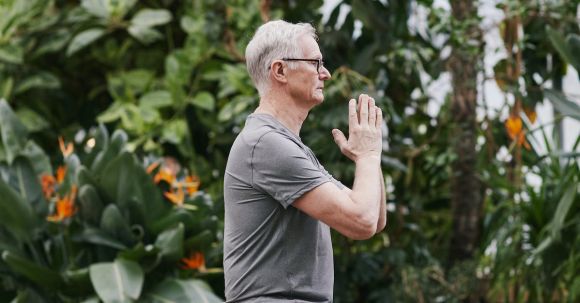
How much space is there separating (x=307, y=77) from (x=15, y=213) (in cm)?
331

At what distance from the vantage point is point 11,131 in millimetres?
5488

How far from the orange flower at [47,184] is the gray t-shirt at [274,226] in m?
3.34

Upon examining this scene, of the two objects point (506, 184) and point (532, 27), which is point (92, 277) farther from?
point (532, 27)

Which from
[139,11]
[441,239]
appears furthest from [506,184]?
[139,11]

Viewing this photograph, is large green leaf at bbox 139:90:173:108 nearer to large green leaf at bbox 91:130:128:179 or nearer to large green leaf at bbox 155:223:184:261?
large green leaf at bbox 91:130:128:179

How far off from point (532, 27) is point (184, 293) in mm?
2514

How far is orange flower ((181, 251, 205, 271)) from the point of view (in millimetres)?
5137

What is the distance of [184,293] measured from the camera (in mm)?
4922

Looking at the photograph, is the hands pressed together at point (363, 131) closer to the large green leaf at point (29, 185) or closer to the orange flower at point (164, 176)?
the orange flower at point (164, 176)

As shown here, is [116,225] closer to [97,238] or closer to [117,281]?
[97,238]

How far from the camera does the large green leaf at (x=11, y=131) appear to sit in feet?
17.9

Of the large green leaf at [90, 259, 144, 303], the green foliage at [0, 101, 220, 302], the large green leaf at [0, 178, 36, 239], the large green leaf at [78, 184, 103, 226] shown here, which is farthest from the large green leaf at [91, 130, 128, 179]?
the large green leaf at [90, 259, 144, 303]

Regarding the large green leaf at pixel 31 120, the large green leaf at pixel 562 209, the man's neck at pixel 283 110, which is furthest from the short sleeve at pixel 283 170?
the large green leaf at pixel 31 120

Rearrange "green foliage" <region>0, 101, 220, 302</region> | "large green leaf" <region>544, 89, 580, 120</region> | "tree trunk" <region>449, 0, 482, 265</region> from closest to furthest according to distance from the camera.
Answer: "large green leaf" <region>544, 89, 580, 120</region>
"green foliage" <region>0, 101, 220, 302</region>
"tree trunk" <region>449, 0, 482, 265</region>
